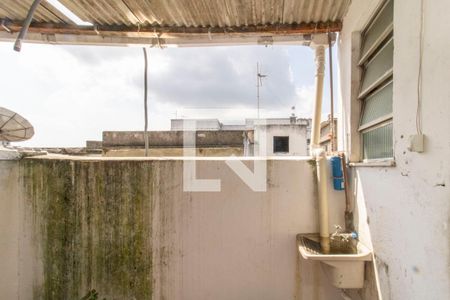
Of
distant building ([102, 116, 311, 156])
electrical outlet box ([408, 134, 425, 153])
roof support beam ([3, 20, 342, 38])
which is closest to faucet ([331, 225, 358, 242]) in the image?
electrical outlet box ([408, 134, 425, 153])

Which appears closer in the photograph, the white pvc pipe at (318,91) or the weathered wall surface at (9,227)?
the weathered wall surface at (9,227)

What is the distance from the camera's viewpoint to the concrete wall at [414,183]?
1.17 m

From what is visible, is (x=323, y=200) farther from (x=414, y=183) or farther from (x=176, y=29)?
(x=176, y=29)

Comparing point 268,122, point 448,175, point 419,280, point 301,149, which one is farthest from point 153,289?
point 268,122

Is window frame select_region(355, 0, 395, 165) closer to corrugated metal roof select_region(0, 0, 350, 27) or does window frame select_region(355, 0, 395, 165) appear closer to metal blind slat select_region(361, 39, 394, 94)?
metal blind slat select_region(361, 39, 394, 94)

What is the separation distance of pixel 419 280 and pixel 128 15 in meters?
3.15

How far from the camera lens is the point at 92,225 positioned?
2.52 metres

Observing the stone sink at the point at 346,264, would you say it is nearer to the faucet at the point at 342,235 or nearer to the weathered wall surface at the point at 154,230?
→ the faucet at the point at 342,235

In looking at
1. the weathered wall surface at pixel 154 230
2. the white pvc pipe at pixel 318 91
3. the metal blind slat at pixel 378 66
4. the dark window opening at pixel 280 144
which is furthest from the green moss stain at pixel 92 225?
the dark window opening at pixel 280 144

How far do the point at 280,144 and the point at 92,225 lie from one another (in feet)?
35.8

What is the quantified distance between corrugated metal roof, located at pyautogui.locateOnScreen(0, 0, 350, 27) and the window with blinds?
52cm

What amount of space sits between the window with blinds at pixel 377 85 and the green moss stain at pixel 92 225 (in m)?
2.04

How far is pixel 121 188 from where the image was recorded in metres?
2.52

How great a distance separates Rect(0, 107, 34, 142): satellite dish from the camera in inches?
113
